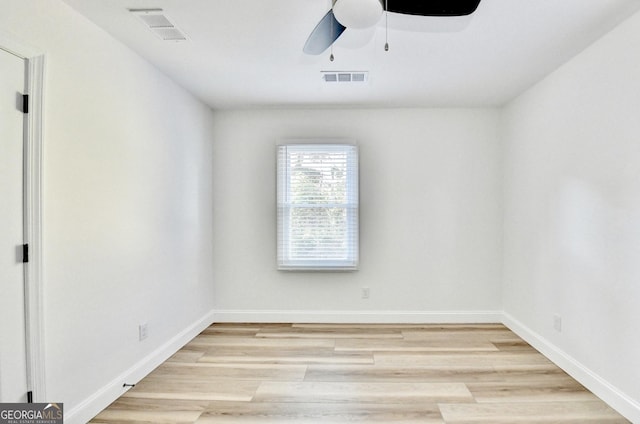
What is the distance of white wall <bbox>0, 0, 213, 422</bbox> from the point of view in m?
2.04

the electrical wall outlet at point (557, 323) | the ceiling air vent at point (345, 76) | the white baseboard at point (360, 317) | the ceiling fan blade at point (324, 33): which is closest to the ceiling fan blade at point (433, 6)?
the ceiling fan blade at point (324, 33)

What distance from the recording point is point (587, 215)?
2760 millimetres

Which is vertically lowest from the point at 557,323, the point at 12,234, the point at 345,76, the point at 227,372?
the point at 227,372

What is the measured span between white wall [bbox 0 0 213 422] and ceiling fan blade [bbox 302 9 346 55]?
1376 mm

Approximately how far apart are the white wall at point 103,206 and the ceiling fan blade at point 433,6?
181cm

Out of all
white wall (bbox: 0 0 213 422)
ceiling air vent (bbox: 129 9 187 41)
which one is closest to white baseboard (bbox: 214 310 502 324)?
white wall (bbox: 0 0 213 422)

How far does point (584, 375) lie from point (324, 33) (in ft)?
9.59

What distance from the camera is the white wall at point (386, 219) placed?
4.24 metres

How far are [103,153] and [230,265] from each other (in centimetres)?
218

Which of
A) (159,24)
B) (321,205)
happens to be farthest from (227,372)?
(159,24)

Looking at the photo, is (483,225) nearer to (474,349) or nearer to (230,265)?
(474,349)

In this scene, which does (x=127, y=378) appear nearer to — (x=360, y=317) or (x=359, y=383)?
(x=359, y=383)

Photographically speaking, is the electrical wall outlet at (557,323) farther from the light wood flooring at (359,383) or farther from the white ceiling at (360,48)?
the white ceiling at (360,48)

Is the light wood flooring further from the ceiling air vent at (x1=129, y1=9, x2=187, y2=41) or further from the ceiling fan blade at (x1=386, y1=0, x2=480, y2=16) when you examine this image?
the ceiling air vent at (x1=129, y1=9, x2=187, y2=41)
